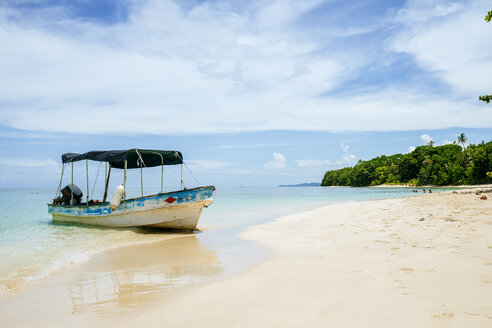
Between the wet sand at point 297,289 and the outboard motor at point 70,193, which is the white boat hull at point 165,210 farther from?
the wet sand at point 297,289

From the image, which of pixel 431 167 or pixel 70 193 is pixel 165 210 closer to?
pixel 70 193

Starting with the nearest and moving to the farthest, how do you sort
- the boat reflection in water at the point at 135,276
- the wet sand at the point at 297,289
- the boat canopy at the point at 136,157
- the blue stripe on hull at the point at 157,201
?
the wet sand at the point at 297,289 → the boat reflection in water at the point at 135,276 → the blue stripe on hull at the point at 157,201 → the boat canopy at the point at 136,157

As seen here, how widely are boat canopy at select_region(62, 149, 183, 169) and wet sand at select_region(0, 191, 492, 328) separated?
6.63 metres

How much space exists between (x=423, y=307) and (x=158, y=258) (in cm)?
619

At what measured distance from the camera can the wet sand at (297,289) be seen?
3.55 m

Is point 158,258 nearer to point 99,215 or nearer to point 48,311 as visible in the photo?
point 48,311

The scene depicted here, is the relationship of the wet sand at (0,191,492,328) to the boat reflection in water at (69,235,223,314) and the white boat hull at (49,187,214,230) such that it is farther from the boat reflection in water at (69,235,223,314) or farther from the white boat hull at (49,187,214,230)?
the white boat hull at (49,187,214,230)

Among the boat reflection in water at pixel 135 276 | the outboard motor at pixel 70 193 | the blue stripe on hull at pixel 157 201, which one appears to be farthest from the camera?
the outboard motor at pixel 70 193

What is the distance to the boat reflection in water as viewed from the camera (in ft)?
15.7

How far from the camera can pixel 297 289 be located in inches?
179

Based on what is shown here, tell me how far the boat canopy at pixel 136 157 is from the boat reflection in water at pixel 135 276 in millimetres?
5334

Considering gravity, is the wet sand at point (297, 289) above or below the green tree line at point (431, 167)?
below

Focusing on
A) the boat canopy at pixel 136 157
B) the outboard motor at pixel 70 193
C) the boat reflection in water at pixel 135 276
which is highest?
the boat canopy at pixel 136 157

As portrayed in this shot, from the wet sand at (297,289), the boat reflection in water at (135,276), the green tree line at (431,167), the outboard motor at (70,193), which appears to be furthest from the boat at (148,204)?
the green tree line at (431,167)
